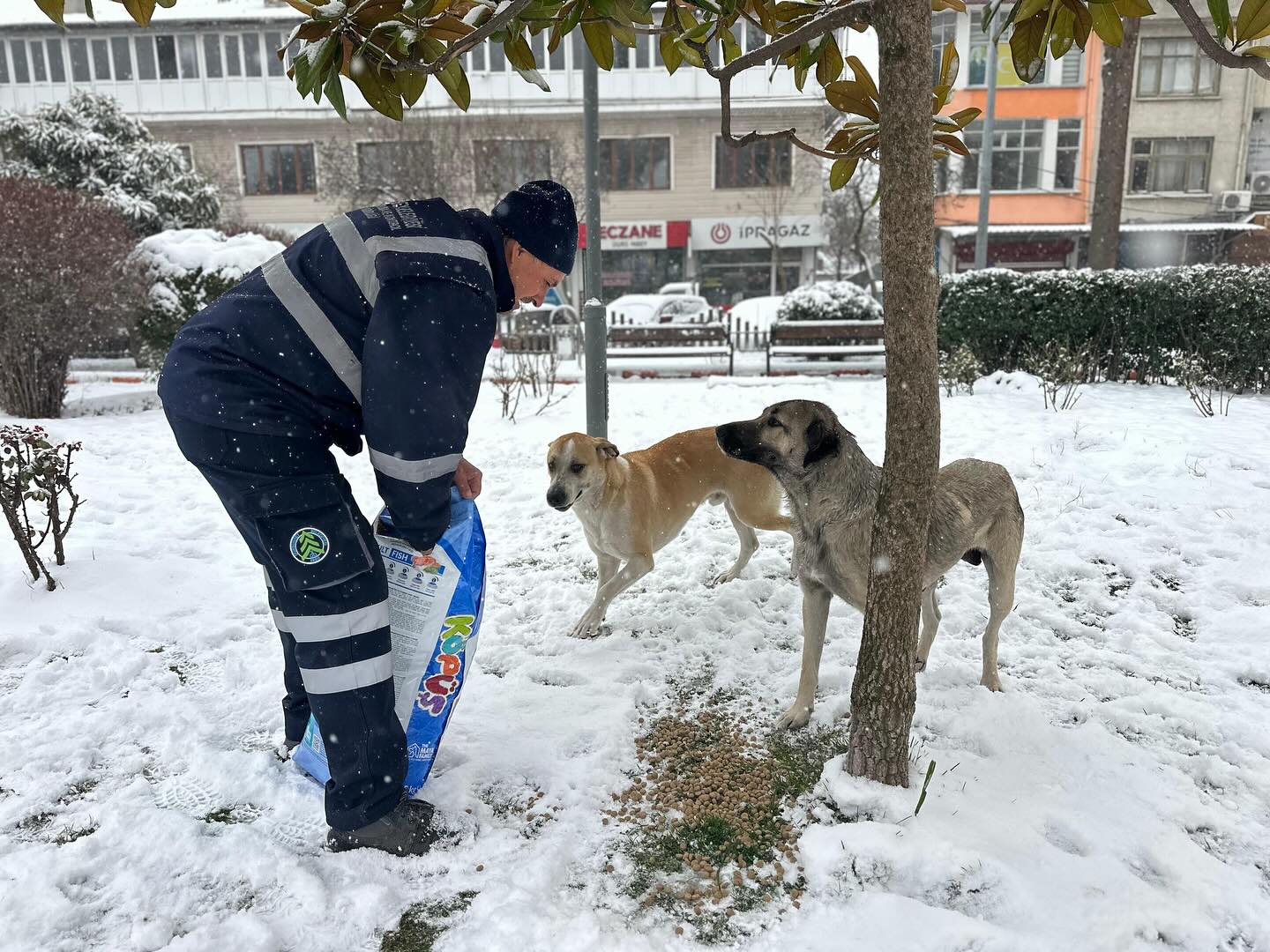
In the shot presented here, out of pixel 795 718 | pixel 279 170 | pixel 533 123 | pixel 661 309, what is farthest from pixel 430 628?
pixel 279 170

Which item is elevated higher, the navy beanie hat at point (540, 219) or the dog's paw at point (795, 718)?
the navy beanie hat at point (540, 219)

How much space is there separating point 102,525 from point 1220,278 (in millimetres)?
11194

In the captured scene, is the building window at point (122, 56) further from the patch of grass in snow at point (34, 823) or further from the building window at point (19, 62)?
the patch of grass in snow at point (34, 823)

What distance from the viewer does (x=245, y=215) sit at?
30.7 m

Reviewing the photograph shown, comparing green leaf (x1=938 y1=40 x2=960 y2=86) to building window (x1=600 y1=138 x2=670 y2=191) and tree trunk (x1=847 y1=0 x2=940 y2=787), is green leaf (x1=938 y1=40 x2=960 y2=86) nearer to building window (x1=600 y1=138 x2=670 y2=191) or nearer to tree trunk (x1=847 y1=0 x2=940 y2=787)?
tree trunk (x1=847 y1=0 x2=940 y2=787)

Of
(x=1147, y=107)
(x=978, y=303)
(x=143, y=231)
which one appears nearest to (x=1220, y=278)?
(x=978, y=303)

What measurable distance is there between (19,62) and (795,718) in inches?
1601

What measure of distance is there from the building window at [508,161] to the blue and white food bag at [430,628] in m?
25.7

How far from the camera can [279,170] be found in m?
31.9

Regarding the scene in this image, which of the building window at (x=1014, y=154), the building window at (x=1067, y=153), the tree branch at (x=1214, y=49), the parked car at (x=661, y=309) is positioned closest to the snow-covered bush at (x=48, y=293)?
the tree branch at (x=1214, y=49)

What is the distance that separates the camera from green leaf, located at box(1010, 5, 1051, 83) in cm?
252

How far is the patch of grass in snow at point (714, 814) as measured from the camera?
2229 millimetres

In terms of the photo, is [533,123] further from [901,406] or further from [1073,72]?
[901,406]

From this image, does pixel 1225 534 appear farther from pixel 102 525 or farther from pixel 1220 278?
pixel 102 525
